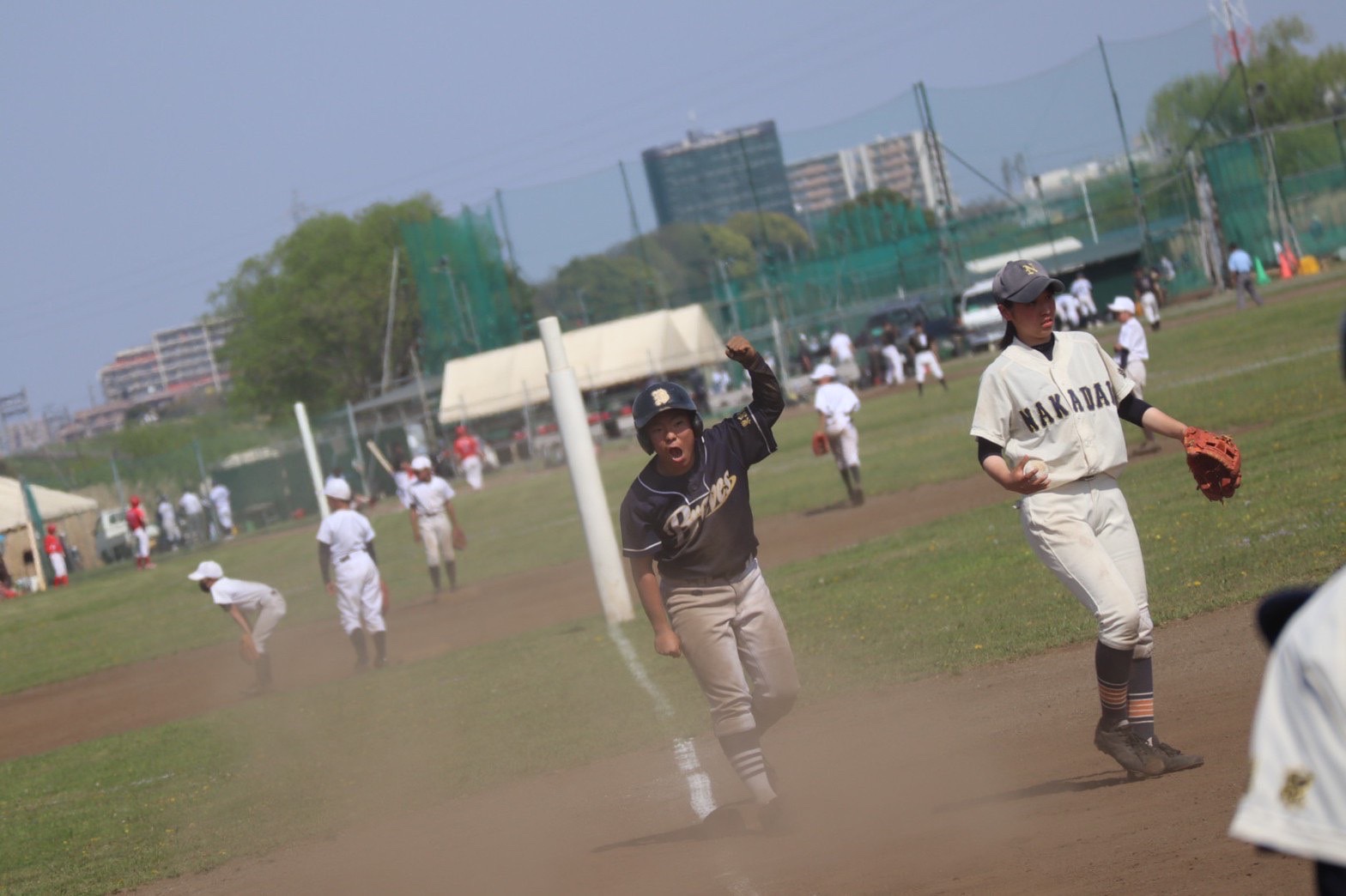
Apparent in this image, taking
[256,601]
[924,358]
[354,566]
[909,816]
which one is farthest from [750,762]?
[924,358]

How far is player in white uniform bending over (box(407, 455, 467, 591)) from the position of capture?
20.9m

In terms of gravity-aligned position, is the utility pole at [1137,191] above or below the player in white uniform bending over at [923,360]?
above

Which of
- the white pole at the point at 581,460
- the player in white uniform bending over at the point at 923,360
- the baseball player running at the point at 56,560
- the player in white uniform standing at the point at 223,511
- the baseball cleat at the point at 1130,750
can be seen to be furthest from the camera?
the player in white uniform standing at the point at 223,511

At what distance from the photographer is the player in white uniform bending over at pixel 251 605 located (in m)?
15.7

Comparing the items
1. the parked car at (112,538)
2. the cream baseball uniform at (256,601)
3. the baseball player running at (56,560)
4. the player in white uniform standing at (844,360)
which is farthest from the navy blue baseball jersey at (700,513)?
the parked car at (112,538)

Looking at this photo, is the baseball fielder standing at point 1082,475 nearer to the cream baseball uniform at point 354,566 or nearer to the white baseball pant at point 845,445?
the cream baseball uniform at point 354,566

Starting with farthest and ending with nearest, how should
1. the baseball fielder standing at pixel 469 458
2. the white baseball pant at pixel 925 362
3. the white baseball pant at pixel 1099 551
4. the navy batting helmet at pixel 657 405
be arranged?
the baseball fielder standing at pixel 469 458
the white baseball pant at pixel 925 362
the navy batting helmet at pixel 657 405
the white baseball pant at pixel 1099 551

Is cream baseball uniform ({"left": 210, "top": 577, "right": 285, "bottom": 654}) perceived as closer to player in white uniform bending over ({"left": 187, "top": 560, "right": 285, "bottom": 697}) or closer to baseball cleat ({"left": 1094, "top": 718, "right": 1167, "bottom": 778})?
player in white uniform bending over ({"left": 187, "top": 560, "right": 285, "bottom": 697})

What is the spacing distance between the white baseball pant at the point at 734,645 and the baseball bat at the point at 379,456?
41.1 metres

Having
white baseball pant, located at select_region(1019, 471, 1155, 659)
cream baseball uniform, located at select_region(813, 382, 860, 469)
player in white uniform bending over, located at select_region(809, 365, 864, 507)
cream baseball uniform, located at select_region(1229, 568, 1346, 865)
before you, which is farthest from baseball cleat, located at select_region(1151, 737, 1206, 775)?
cream baseball uniform, located at select_region(813, 382, 860, 469)

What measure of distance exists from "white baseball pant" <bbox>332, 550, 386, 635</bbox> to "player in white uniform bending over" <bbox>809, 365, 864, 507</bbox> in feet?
23.3

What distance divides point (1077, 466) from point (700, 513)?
1.68 m

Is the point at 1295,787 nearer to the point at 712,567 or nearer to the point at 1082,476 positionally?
the point at 1082,476

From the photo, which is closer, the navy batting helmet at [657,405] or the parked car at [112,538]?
the navy batting helmet at [657,405]
